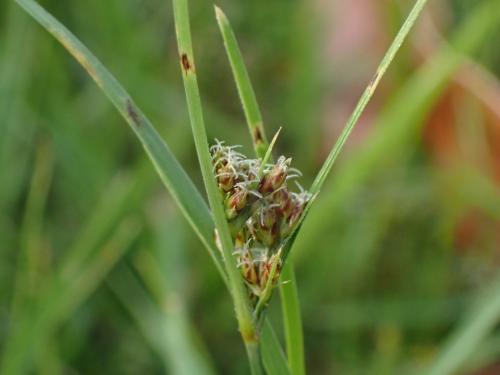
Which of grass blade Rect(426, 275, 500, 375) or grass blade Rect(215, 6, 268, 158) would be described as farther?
grass blade Rect(426, 275, 500, 375)

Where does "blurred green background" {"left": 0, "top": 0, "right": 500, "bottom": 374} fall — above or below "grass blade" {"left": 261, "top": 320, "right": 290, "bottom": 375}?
below

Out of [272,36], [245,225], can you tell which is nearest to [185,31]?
[245,225]

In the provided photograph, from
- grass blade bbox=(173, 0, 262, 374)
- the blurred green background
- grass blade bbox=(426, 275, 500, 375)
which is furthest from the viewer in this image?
the blurred green background

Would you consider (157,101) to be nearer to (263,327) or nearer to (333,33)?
(333,33)

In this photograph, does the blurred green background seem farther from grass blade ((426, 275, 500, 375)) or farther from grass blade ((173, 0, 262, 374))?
grass blade ((173, 0, 262, 374))

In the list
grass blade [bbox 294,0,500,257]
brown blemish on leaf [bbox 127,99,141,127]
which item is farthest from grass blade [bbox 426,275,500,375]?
brown blemish on leaf [bbox 127,99,141,127]

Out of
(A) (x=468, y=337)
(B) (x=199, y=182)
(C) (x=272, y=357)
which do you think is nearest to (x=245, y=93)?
(C) (x=272, y=357)

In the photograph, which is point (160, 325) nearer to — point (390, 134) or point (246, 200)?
point (390, 134)
